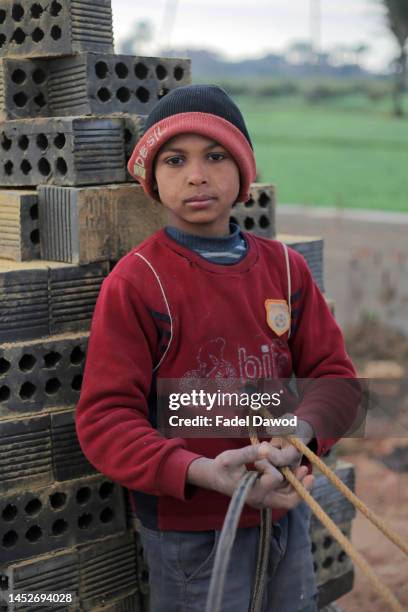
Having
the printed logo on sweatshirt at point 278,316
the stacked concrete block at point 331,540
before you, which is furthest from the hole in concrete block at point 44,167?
the stacked concrete block at point 331,540

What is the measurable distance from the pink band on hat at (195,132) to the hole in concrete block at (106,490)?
1.08m

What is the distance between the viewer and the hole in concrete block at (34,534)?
3051mm

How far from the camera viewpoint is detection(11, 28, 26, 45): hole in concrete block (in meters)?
3.36

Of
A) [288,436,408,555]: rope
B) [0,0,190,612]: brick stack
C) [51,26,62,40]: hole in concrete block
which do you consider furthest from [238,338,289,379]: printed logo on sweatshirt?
[51,26,62,40]: hole in concrete block

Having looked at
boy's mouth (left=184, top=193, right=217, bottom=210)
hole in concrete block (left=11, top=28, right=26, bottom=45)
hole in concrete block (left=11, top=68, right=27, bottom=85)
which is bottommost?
boy's mouth (left=184, top=193, right=217, bottom=210)

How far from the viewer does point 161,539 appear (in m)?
2.61

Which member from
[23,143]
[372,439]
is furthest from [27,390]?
[372,439]

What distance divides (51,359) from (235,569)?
93 cm

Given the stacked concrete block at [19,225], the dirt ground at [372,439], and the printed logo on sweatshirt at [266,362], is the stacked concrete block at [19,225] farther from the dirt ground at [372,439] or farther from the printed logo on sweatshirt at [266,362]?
the dirt ground at [372,439]

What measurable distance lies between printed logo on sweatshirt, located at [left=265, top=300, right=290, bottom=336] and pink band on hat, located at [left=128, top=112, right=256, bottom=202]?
0.36 metres

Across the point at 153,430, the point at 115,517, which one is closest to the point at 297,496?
the point at 153,430

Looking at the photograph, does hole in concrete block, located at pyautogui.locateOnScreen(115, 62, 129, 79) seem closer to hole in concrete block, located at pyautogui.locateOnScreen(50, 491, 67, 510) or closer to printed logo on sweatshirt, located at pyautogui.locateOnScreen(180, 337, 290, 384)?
printed logo on sweatshirt, located at pyautogui.locateOnScreen(180, 337, 290, 384)

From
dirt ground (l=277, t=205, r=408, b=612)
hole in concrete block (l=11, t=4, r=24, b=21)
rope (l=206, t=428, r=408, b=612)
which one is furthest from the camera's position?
dirt ground (l=277, t=205, r=408, b=612)

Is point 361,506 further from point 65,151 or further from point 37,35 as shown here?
point 37,35
